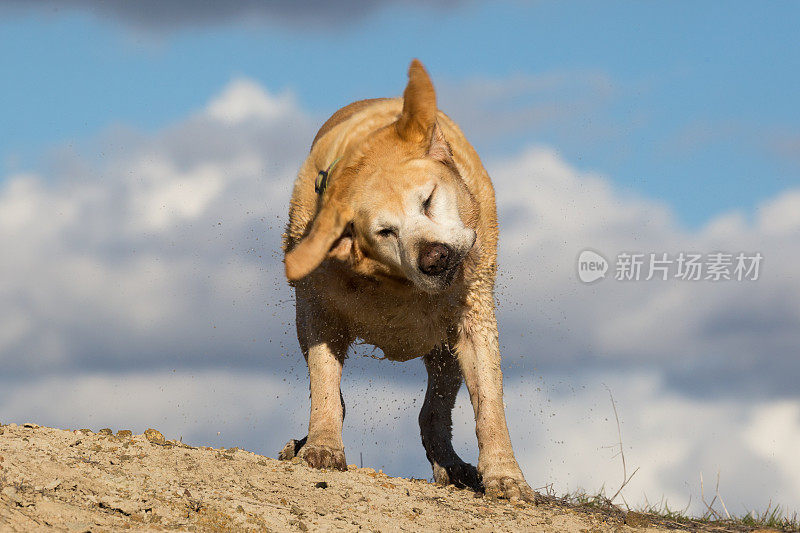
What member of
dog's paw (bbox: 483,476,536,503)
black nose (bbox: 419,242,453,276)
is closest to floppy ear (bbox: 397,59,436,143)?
black nose (bbox: 419,242,453,276)

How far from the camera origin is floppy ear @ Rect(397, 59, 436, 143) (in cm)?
643

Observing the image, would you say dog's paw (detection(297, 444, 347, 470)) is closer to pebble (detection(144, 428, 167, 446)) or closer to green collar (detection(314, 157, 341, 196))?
pebble (detection(144, 428, 167, 446))

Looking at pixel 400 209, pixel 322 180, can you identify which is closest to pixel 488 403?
pixel 400 209

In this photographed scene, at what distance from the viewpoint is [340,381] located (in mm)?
7852

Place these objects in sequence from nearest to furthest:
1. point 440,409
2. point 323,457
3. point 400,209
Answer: point 400,209 < point 323,457 < point 440,409

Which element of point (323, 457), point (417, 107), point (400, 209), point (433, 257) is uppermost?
point (417, 107)

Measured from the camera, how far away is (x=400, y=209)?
6.30 m

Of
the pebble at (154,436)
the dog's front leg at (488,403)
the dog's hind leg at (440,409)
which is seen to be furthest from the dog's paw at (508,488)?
the pebble at (154,436)

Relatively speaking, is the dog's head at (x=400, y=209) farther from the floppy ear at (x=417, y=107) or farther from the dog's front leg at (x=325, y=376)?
the dog's front leg at (x=325, y=376)

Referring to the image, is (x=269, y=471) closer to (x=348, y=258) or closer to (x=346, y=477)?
(x=346, y=477)

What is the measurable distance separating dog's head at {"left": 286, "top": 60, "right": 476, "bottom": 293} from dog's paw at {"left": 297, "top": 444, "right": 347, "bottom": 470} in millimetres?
1542

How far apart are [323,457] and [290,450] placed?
35.3 inches

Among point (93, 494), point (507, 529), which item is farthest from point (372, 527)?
point (93, 494)

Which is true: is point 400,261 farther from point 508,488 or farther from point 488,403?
point 508,488
